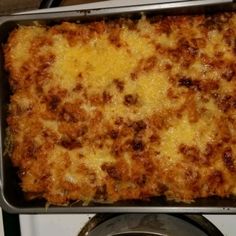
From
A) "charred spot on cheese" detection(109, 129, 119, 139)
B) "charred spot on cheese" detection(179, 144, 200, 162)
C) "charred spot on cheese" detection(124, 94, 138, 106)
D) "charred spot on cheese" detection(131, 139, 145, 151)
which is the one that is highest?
"charred spot on cheese" detection(124, 94, 138, 106)

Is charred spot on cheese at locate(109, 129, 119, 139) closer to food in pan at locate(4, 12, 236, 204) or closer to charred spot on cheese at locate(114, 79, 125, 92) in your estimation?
food in pan at locate(4, 12, 236, 204)

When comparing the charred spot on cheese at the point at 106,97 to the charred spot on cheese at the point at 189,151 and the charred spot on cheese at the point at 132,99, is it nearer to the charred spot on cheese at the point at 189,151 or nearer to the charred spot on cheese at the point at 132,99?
the charred spot on cheese at the point at 132,99

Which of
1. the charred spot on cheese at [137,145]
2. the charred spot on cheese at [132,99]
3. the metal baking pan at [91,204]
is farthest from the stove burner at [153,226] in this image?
the charred spot on cheese at [132,99]

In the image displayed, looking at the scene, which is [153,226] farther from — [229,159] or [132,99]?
[132,99]

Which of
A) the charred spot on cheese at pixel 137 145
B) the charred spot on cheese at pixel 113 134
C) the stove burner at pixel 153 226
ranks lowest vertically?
the stove burner at pixel 153 226

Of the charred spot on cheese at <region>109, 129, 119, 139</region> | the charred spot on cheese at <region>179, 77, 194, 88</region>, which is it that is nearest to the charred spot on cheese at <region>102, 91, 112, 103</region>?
the charred spot on cheese at <region>109, 129, 119, 139</region>

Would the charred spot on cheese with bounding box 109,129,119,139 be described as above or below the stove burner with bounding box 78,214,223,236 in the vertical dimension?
above
